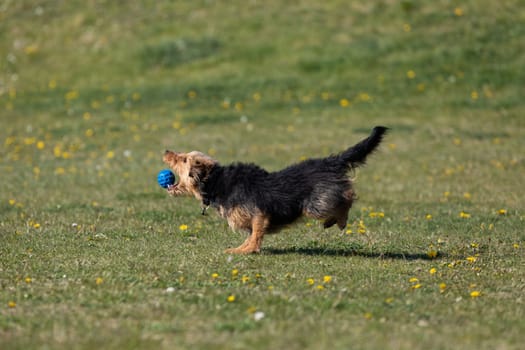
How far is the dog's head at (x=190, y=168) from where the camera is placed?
9383 millimetres

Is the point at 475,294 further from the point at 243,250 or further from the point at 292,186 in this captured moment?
the point at 243,250

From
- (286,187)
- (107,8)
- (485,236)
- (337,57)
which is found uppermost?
(107,8)

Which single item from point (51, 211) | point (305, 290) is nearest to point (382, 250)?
point (305, 290)

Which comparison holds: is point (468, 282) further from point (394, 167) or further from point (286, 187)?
point (394, 167)

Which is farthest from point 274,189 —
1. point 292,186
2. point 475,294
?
point 475,294

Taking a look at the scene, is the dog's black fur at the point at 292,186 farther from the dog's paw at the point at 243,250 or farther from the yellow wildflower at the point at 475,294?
the yellow wildflower at the point at 475,294

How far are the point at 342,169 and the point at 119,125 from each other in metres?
12.2

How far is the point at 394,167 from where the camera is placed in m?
16.3

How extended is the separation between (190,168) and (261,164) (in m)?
7.34

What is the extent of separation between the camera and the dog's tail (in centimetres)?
909

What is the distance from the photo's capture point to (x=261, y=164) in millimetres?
16688

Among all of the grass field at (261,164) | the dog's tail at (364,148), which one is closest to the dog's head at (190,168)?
the grass field at (261,164)

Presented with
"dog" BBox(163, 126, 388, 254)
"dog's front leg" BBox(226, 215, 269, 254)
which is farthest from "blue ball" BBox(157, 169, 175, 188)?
"dog's front leg" BBox(226, 215, 269, 254)

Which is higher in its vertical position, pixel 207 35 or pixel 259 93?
pixel 207 35
